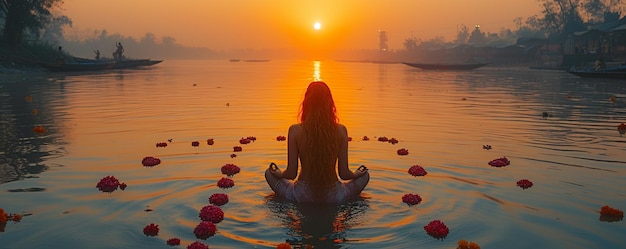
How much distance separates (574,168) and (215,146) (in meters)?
7.84

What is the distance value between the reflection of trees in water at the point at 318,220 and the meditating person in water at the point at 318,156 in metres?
0.14

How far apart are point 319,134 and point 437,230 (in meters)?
1.93

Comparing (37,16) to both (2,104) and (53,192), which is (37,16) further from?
(53,192)

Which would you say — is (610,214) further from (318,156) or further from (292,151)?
(292,151)

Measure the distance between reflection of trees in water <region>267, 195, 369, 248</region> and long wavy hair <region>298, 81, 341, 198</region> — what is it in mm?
352

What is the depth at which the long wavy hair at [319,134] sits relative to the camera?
293 inches

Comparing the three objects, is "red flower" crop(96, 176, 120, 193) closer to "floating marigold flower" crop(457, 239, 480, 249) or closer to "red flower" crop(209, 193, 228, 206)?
"red flower" crop(209, 193, 228, 206)

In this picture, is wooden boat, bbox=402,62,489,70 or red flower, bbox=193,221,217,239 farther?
wooden boat, bbox=402,62,489,70

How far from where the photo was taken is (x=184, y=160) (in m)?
11.8

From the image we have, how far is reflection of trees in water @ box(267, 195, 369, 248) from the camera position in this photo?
6711 millimetres

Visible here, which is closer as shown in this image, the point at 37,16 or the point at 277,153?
the point at 277,153

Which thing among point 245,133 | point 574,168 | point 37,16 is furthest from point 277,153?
point 37,16

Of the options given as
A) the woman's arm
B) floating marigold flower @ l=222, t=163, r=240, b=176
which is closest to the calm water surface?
floating marigold flower @ l=222, t=163, r=240, b=176

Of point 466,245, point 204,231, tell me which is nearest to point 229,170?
point 204,231
